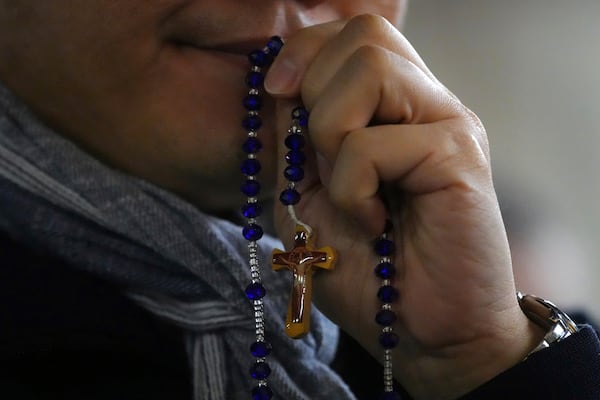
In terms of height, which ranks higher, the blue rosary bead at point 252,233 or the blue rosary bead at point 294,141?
the blue rosary bead at point 294,141

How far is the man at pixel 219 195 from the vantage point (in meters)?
0.72

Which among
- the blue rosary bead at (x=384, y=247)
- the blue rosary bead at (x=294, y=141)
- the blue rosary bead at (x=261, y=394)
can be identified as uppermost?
the blue rosary bead at (x=294, y=141)

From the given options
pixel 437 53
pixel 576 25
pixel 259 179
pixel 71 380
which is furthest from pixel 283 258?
pixel 576 25

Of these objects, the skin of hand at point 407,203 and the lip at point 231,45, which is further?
the lip at point 231,45

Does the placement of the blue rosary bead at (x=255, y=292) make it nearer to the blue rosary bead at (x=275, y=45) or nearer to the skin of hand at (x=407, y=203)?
the skin of hand at (x=407, y=203)

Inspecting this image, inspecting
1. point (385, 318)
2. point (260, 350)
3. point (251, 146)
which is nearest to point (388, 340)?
point (385, 318)

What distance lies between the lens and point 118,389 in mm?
836

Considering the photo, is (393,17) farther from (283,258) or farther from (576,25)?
(576,25)

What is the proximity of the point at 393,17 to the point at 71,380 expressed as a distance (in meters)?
0.57

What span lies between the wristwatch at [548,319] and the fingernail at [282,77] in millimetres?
339

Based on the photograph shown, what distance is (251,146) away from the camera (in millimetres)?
796

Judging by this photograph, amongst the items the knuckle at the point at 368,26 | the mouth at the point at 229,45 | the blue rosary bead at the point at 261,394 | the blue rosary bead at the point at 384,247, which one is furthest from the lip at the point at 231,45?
the blue rosary bead at the point at 261,394

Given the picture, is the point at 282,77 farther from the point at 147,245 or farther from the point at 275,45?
the point at 147,245

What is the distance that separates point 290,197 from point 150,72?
202 millimetres
